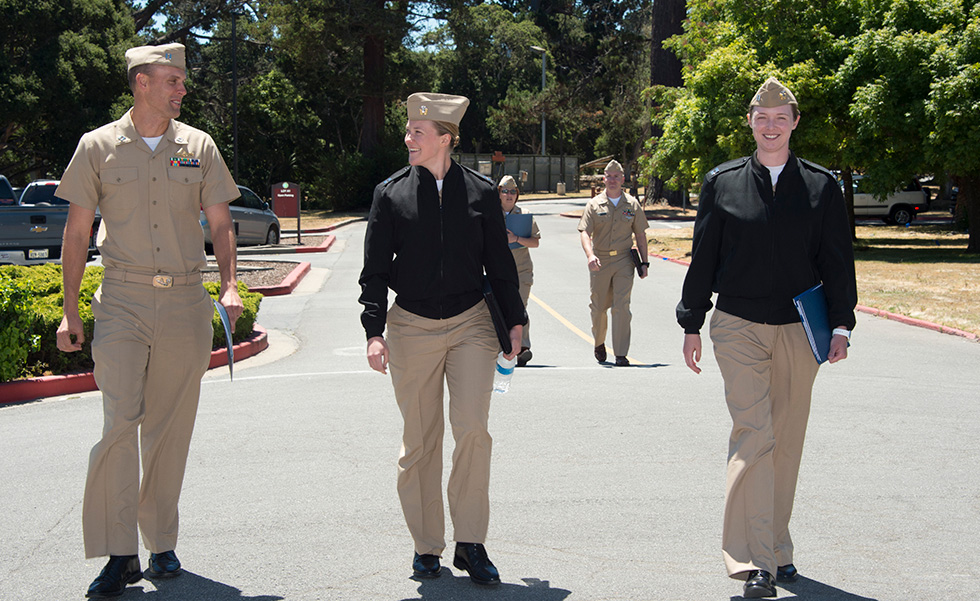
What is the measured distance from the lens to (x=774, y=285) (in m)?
4.14

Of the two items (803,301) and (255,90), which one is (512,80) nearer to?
(255,90)

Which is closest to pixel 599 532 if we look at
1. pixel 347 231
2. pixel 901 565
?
pixel 901 565

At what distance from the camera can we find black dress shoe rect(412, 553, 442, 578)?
422 cm

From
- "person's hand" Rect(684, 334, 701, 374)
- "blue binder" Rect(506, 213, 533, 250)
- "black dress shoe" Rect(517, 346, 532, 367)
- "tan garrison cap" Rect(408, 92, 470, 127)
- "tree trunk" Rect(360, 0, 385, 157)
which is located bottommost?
"black dress shoe" Rect(517, 346, 532, 367)

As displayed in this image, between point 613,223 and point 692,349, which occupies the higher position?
point 613,223

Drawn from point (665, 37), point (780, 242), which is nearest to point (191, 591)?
point (780, 242)

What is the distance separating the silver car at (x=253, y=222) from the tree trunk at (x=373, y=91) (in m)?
19.4

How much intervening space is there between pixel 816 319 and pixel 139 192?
2918mm

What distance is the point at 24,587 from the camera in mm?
4082

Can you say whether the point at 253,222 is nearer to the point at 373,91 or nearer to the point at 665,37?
the point at 373,91

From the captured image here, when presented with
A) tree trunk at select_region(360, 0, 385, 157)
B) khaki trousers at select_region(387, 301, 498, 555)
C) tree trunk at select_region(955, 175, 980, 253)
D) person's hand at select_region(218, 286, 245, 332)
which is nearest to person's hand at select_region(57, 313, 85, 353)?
person's hand at select_region(218, 286, 245, 332)

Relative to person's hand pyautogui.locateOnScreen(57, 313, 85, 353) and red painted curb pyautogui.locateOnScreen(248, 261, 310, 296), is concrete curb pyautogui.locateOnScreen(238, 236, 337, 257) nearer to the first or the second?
red painted curb pyautogui.locateOnScreen(248, 261, 310, 296)

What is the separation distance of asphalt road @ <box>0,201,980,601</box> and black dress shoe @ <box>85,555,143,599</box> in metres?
0.06

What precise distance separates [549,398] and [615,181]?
2.80 meters
